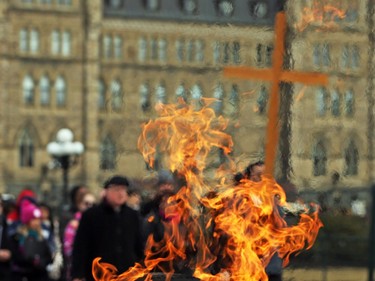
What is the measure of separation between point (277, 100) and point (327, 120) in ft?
18.2

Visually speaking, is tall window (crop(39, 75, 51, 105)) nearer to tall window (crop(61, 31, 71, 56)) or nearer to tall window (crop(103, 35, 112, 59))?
tall window (crop(61, 31, 71, 56))

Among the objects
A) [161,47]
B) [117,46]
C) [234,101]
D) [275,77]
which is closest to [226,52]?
[234,101]

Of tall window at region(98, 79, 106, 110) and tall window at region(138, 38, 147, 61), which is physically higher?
tall window at region(138, 38, 147, 61)

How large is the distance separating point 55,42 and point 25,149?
6.01 metres

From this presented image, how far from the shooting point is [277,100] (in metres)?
12.7

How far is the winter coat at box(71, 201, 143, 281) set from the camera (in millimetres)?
11773

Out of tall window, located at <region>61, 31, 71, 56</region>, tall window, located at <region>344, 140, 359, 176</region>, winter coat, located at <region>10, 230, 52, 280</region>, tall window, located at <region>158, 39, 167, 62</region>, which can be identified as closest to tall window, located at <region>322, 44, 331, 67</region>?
tall window, located at <region>344, 140, 359, 176</region>

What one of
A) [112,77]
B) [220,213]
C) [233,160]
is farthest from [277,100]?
[112,77]

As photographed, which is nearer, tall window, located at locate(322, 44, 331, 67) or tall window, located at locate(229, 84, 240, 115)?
tall window, located at locate(229, 84, 240, 115)

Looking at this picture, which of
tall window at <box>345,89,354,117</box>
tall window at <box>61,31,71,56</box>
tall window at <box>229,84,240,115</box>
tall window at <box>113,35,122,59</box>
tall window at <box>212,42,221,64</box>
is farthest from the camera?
tall window at <box>61,31,71,56</box>

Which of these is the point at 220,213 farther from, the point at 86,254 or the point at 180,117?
the point at 86,254

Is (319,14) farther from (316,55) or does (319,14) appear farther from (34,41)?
(34,41)

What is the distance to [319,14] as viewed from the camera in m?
13.6

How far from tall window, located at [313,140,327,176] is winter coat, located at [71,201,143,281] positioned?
4.14 metres
